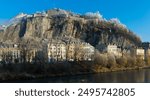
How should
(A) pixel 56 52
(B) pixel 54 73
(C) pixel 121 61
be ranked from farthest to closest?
1. (A) pixel 56 52
2. (C) pixel 121 61
3. (B) pixel 54 73

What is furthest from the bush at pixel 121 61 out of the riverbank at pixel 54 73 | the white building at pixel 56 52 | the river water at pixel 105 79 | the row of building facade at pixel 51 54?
the river water at pixel 105 79

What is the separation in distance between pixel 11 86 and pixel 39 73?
3.69 meters

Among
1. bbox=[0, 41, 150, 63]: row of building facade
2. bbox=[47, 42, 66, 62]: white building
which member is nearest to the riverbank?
bbox=[0, 41, 150, 63]: row of building facade

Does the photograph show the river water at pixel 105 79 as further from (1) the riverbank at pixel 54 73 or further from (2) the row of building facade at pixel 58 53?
(2) the row of building facade at pixel 58 53

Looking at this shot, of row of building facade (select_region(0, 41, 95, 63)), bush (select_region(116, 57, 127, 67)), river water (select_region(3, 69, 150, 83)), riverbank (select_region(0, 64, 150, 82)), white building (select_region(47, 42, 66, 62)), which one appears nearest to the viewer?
river water (select_region(3, 69, 150, 83))

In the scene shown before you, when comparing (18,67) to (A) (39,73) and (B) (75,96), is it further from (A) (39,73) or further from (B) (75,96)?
(B) (75,96)

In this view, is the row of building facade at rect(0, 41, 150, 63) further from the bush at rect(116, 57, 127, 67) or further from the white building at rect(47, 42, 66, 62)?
the bush at rect(116, 57, 127, 67)

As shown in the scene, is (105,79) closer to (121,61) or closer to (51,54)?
(121,61)

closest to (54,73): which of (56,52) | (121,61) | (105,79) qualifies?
(121,61)

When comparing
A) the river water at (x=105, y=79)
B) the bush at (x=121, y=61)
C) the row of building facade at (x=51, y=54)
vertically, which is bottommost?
the river water at (x=105, y=79)

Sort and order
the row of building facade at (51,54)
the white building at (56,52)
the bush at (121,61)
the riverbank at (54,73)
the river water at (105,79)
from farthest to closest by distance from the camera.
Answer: the white building at (56,52), the row of building facade at (51,54), the bush at (121,61), the riverbank at (54,73), the river water at (105,79)

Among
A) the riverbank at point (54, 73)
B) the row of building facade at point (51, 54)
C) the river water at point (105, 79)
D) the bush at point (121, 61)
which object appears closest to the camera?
the river water at point (105, 79)

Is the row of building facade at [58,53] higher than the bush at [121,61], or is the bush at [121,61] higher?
the row of building facade at [58,53]

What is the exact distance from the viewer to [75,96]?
68cm
